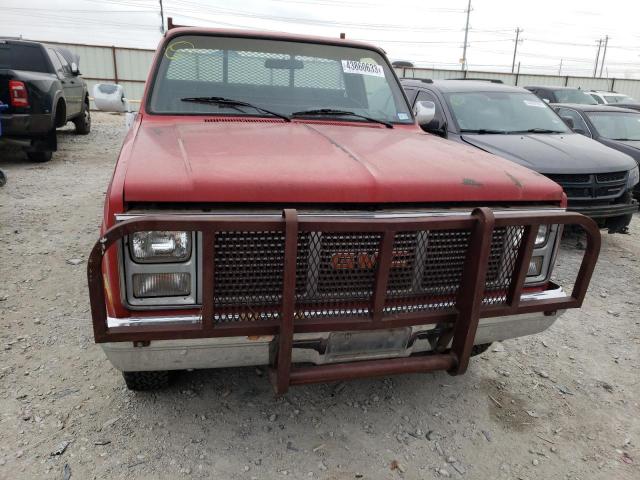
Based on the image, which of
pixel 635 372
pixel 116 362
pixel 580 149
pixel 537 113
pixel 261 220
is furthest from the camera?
pixel 537 113

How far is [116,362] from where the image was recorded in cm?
193

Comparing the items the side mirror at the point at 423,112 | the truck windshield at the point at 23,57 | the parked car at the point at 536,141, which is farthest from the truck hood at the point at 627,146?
the truck windshield at the point at 23,57

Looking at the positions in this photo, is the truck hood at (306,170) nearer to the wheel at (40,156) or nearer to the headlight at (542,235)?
the headlight at (542,235)

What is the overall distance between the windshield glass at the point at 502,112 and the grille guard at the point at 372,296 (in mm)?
4097

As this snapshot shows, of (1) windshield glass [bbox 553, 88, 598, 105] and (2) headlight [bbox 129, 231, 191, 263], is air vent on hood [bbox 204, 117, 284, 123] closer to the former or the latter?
(2) headlight [bbox 129, 231, 191, 263]

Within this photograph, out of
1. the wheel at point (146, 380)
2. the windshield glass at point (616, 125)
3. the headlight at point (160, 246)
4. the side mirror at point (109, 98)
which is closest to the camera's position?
the headlight at point (160, 246)

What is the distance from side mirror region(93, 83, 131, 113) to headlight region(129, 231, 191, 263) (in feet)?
6.84

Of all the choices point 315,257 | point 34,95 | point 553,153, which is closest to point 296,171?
point 315,257

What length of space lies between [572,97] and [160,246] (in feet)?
43.1

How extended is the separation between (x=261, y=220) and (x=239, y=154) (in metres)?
0.50

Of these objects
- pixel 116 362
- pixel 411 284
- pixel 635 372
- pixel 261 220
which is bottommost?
pixel 635 372

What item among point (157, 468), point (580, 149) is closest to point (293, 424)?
point (157, 468)

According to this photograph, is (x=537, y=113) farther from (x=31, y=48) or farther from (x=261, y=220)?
(x=31, y=48)

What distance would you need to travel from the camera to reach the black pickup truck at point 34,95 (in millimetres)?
7406
